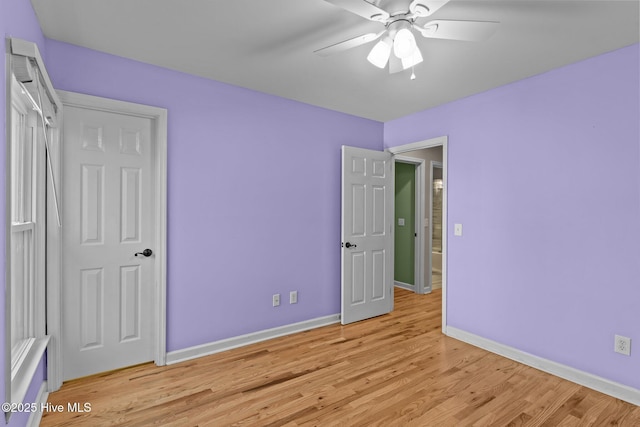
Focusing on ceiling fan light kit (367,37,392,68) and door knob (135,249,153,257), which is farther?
door knob (135,249,153,257)

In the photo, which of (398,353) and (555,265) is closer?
(555,265)

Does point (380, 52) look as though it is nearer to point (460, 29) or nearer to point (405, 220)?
point (460, 29)

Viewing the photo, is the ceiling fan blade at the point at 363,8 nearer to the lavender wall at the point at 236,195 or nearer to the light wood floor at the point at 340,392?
the lavender wall at the point at 236,195

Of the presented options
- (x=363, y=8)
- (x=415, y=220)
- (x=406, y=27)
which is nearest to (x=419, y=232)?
(x=415, y=220)

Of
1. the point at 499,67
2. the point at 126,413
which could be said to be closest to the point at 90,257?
the point at 126,413

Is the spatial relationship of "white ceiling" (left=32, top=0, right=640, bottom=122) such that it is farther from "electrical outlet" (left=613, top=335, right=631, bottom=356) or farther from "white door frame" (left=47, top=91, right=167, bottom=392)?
"electrical outlet" (left=613, top=335, right=631, bottom=356)

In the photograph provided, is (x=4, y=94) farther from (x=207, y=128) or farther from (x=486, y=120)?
(x=486, y=120)

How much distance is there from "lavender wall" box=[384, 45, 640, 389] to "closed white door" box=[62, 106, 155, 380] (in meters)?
2.86

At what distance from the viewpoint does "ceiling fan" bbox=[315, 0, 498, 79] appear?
5.49 feet

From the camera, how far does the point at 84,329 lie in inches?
98.9

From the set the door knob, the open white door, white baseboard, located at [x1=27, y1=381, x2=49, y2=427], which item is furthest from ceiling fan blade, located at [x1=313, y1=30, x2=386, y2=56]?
white baseboard, located at [x1=27, y1=381, x2=49, y2=427]

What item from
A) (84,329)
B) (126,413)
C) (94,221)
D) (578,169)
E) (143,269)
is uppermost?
(578,169)

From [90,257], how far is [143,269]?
1.24 feet

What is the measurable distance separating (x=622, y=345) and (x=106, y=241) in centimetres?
377
